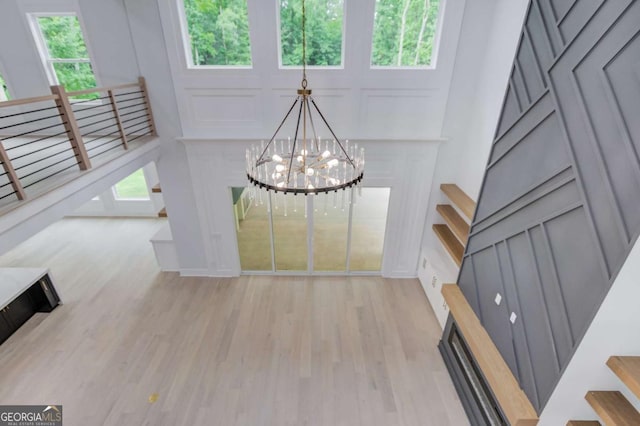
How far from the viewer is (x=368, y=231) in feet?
20.0

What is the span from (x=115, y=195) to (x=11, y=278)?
348cm

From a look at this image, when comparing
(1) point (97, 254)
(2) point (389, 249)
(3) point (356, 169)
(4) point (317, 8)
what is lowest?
(1) point (97, 254)

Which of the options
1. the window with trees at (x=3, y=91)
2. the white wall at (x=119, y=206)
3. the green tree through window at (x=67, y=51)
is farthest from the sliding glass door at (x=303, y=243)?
the window with trees at (x=3, y=91)

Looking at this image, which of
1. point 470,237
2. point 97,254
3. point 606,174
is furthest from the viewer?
point 97,254

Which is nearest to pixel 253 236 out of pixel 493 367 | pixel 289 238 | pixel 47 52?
pixel 289 238

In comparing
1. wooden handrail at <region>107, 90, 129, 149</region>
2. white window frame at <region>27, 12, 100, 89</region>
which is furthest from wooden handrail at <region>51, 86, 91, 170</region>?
white window frame at <region>27, 12, 100, 89</region>

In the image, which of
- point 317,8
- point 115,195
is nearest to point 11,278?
point 115,195

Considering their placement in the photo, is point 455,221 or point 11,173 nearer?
point 11,173

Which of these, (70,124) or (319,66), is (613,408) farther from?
(70,124)

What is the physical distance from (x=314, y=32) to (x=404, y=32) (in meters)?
1.26

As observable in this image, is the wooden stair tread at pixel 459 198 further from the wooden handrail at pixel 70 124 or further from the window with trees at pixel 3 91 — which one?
the window with trees at pixel 3 91

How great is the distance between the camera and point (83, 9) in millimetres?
4031

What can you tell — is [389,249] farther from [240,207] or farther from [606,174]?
[606,174]

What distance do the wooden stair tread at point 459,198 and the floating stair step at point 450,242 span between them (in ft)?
1.96
